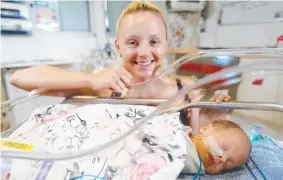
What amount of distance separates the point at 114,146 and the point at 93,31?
1.93m

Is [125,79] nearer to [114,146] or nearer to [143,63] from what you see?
[143,63]

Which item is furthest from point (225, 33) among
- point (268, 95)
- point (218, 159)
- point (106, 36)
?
point (218, 159)

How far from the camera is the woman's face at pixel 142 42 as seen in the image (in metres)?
0.72

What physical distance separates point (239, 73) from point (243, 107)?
0.33 metres

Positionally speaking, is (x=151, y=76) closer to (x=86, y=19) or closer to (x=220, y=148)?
(x=220, y=148)

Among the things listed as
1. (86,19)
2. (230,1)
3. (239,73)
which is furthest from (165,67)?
(86,19)

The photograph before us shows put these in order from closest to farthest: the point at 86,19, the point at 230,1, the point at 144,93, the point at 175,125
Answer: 1. the point at 175,125
2. the point at 144,93
3. the point at 230,1
4. the point at 86,19

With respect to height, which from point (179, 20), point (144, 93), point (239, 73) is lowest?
point (144, 93)

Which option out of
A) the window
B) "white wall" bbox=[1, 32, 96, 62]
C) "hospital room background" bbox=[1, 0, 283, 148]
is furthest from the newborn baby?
the window

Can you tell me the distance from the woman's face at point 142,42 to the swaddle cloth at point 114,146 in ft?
0.75

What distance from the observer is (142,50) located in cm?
73

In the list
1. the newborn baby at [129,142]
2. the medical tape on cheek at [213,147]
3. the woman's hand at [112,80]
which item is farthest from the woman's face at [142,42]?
the medical tape on cheek at [213,147]

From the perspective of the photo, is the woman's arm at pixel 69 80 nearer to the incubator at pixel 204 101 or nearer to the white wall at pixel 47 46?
the incubator at pixel 204 101

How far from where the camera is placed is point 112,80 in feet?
2.14
